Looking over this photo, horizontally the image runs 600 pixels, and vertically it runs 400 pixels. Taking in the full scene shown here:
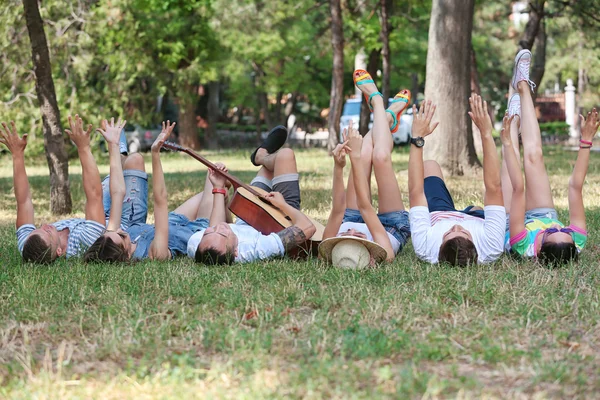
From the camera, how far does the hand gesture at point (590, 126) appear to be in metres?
6.00

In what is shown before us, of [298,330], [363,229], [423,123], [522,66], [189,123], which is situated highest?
[522,66]

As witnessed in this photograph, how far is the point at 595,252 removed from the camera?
21.4 ft

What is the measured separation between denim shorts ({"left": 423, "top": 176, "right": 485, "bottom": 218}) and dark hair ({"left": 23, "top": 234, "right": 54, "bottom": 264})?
2875 millimetres

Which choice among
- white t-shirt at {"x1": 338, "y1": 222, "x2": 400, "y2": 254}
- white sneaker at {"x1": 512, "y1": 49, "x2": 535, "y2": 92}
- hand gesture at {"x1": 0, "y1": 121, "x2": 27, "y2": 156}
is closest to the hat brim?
white t-shirt at {"x1": 338, "y1": 222, "x2": 400, "y2": 254}

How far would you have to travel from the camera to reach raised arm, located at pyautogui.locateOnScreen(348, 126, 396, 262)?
6.06 metres

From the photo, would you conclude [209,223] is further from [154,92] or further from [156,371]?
[154,92]

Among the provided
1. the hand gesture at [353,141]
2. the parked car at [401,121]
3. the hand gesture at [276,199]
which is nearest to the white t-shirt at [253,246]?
the hand gesture at [276,199]

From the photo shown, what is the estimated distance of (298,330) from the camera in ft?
14.5

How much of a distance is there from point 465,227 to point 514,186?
1.43ft

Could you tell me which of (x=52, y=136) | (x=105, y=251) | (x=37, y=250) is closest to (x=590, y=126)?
(x=105, y=251)

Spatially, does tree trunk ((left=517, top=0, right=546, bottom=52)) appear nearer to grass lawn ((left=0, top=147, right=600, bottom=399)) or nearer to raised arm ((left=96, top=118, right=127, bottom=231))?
grass lawn ((left=0, top=147, right=600, bottom=399))

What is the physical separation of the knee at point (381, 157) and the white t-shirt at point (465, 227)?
2.13 ft

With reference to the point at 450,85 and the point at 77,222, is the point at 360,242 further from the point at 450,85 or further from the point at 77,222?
the point at 450,85

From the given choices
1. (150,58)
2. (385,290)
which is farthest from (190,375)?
(150,58)
